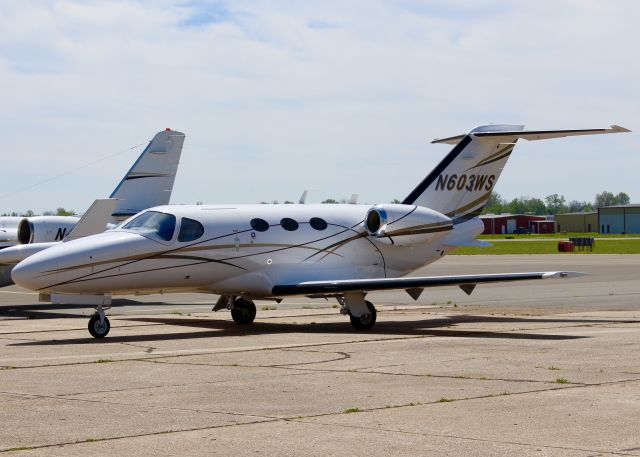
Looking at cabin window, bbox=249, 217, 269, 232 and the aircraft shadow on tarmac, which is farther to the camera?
cabin window, bbox=249, 217, 269, 232

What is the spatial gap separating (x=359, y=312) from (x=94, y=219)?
922 cm

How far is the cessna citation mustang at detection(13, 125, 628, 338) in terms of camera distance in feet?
60.2

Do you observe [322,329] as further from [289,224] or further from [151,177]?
[151,177]

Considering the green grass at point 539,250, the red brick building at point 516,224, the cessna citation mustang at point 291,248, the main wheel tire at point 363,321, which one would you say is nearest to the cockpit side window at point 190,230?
the cessna citation mustang at point 291,248

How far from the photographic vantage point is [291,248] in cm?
2081

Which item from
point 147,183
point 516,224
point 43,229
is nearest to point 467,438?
point 43,229

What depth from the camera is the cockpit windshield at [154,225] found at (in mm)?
19312

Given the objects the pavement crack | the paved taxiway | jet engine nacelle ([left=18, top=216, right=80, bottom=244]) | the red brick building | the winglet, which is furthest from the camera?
the red brick building

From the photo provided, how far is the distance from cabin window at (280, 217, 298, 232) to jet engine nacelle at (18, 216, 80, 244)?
10302mm

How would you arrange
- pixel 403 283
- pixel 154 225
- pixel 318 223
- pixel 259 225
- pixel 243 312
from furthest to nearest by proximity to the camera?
1. pixel 243 312
2. pixel 318 223
3. pixel 259 225
4. pixel 154 225
5. pixel 403 283

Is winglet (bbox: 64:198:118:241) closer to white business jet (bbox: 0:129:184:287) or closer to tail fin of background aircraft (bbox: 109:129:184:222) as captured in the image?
white business jet (bbox: 0:129:184:287)

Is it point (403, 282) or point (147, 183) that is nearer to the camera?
point (403, 282)

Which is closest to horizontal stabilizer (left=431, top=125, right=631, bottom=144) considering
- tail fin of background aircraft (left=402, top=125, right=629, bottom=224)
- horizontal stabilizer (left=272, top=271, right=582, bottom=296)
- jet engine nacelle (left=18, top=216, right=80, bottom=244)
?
tail fin of background aircraft (left=402, top=125, right=629, bottom=224)

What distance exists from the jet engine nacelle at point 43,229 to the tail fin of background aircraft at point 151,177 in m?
3.27
